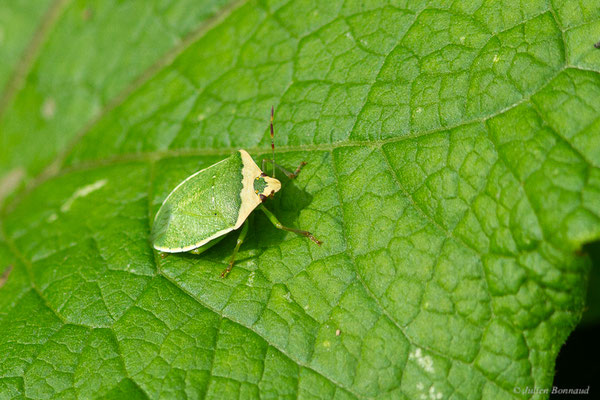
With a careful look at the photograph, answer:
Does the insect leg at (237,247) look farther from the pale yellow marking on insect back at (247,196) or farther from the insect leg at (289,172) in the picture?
the insect leg at (289,172)

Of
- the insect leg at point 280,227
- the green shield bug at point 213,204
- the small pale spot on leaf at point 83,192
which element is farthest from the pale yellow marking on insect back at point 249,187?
the small pale spot on leaf at point 83,192

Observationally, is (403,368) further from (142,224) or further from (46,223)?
(46,223)

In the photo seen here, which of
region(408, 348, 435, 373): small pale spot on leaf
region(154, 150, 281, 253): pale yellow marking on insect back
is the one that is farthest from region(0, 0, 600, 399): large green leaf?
region(154, 150, 281, 253): pale yellow marking on insect back

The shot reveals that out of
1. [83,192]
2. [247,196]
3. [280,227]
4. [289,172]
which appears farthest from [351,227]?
[83,192]

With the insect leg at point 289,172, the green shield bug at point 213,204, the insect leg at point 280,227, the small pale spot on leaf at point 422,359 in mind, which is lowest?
the small pale spot on leaf at point 422,359

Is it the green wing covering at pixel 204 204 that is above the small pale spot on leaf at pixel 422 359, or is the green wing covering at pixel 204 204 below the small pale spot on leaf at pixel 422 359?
above

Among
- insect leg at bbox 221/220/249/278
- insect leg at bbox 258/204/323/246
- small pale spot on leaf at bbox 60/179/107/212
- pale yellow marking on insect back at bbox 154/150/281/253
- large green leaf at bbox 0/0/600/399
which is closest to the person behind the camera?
large green leaf at bbox 0/0/600/399

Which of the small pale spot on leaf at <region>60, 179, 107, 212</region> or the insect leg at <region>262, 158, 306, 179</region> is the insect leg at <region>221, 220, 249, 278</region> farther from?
the small pale spot on leaf at <region>60, 179, 107, 212</region>
